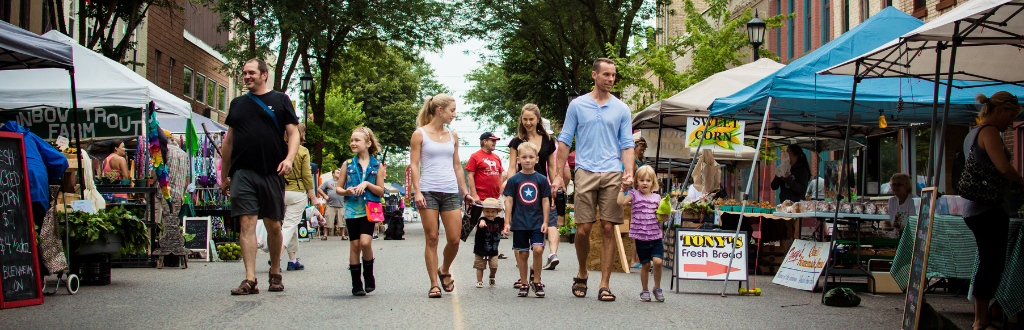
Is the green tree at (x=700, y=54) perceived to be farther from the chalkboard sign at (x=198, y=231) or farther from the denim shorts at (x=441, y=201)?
the denim shorts at (x=441, y=201)

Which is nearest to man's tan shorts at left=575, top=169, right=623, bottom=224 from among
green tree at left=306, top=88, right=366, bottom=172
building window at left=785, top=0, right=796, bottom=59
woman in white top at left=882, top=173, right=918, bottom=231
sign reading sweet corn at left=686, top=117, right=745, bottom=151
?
woman in white top at left=882, top=173, right=918, bottom=231

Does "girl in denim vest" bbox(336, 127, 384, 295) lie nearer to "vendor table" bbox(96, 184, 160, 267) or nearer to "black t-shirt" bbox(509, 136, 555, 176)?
"black t-shirt" bbox(509, 136, 555, 176)

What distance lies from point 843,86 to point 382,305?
6.23m

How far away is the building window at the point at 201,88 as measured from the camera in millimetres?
38219

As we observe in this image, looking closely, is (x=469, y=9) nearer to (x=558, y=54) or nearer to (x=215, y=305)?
(x=558, y=54)

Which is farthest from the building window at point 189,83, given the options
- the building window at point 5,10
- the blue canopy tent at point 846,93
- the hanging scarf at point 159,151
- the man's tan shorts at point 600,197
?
the man's tan shorts at point 600,197

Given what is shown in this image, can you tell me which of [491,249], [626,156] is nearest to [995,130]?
[626,156]

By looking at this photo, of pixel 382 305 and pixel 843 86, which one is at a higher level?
pixel 843 86

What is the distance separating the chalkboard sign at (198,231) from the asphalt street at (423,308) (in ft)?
11.1

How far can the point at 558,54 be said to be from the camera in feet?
114

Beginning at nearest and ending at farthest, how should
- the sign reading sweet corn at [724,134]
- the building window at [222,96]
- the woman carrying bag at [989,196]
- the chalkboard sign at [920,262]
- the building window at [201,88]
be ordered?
the chalkboard sign at [920,262]
the woman carrying bag at [989,196]
the sign reading sweet corn at [724,134]
the building window at [201,88]
the building window at [222,96]

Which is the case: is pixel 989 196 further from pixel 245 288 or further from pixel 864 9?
pixel 864 9

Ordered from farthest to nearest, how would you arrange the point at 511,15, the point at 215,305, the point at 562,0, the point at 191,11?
1. the point at 191,11
2. the point at 511,15
3. the point at 562,0
4. the point at 215,305

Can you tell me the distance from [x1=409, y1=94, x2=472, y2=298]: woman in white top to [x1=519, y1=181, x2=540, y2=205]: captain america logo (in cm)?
72
